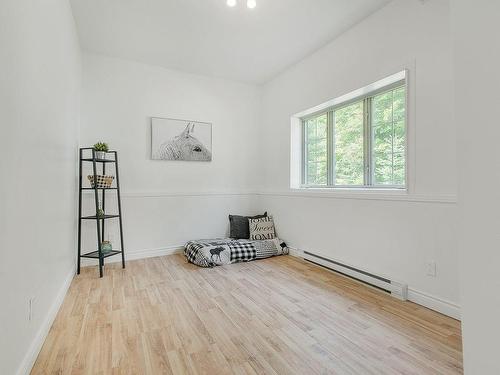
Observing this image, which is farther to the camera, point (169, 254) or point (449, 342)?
point (169, 254)

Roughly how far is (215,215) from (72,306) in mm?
2160

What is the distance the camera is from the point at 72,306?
215cm

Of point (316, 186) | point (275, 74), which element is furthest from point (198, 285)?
point (275, 74)

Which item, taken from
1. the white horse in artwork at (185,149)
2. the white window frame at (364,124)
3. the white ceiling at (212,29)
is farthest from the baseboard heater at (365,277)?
the white ceiling at (212,29)

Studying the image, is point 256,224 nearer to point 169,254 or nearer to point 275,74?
point 169,254

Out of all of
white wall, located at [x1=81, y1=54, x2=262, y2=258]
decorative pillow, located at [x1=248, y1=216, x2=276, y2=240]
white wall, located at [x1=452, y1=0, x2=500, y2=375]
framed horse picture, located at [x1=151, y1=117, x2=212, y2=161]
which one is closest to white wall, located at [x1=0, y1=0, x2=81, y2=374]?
white wall, located at [x1=81, y1=54, x2=262, y2=258]

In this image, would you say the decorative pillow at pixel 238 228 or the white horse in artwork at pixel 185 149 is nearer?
the white horse in artwork at pixel 185 149

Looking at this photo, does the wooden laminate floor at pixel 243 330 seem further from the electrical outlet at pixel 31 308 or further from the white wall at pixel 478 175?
the white wall at pixel 478 175

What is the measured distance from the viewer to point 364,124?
286 cm

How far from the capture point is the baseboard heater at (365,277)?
2242 mm

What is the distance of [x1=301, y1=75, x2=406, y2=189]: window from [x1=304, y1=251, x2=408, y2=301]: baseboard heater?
2.81 feet

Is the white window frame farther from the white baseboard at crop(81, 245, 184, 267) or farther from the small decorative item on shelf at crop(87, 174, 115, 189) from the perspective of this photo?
the small decorative item on shelf at crop(87, 174, 115, 189)

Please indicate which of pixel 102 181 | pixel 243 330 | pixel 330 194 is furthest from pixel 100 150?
pixel 330 194

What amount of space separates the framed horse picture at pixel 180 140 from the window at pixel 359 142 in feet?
→ 4.72
